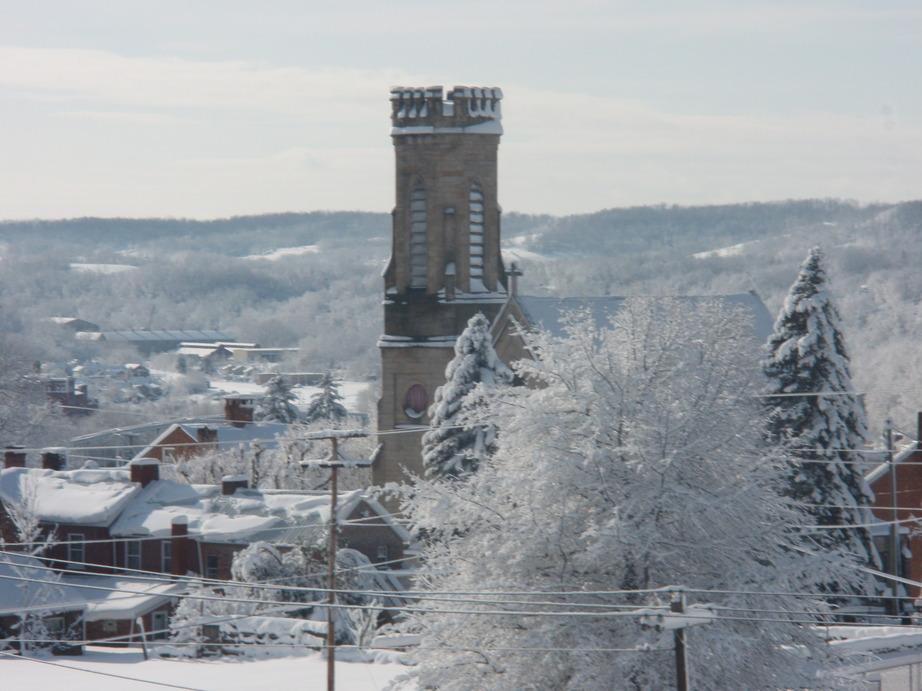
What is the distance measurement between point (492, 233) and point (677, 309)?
29319 mm

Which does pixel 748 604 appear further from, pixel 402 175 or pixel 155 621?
pixel 402 175

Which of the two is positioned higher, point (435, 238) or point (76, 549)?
point (435, 238)

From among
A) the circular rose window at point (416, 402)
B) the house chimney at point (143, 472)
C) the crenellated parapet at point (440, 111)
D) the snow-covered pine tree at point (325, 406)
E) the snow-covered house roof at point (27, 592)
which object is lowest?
the snow-covered house roof at point (27, 592)

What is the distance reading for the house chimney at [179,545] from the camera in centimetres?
3619

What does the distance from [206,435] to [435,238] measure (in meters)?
16.8

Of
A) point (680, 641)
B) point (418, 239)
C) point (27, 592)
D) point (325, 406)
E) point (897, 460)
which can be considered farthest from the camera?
point (325, 406)

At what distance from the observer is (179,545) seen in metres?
36.6

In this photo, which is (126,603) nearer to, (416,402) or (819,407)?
(416,402)

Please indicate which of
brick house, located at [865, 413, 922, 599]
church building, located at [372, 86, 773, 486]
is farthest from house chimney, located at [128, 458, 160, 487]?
brick house, located at [865, 413, 922, 599]

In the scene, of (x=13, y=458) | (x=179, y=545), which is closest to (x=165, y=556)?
(x=179, y=545)

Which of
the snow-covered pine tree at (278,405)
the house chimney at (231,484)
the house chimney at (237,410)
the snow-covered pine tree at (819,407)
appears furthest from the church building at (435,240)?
the snow-covered pine tree at (278,405)

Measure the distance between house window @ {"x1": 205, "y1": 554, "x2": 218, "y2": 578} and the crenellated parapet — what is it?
63.9ft

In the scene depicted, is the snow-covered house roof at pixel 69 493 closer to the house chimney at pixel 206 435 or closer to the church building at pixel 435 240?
the church building at pixel 435 240

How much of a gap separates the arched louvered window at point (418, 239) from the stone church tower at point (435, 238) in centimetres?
4
